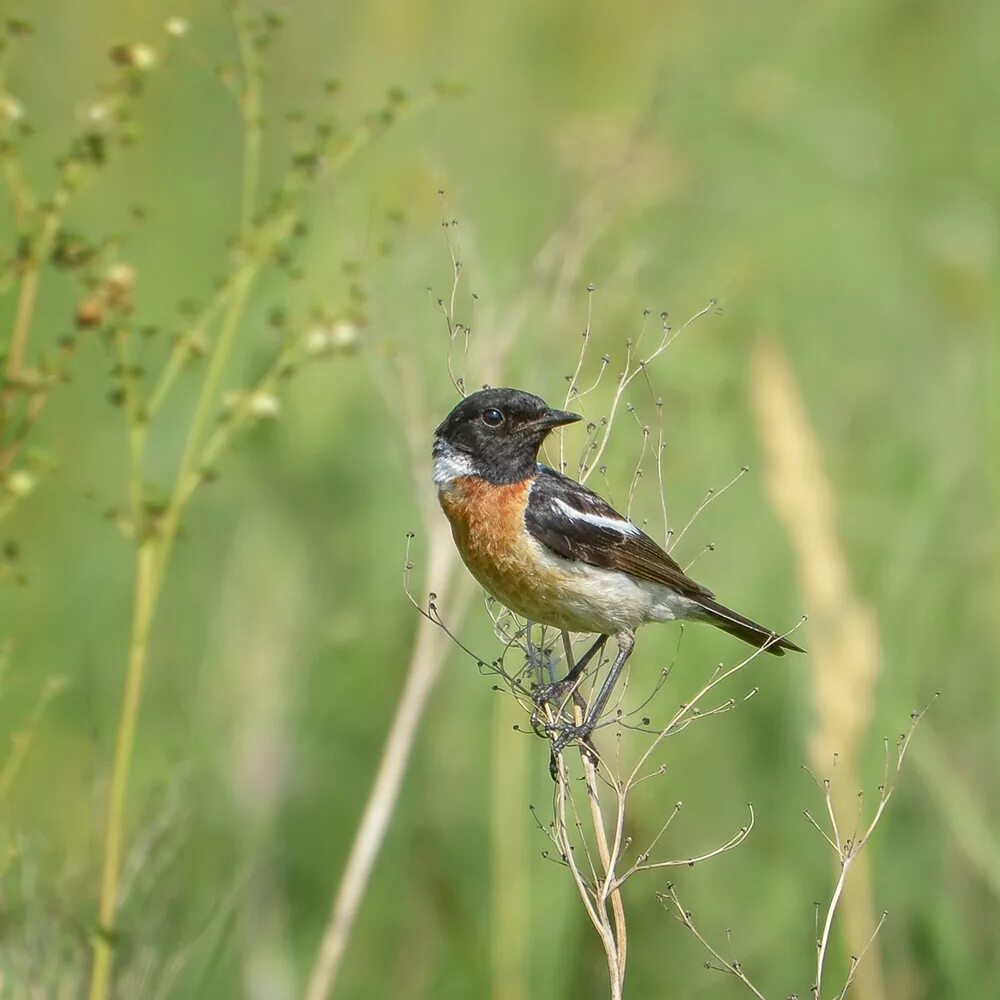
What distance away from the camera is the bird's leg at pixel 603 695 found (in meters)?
3.54

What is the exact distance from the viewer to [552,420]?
3992 mm

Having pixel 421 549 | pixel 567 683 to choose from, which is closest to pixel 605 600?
pixel 567 683

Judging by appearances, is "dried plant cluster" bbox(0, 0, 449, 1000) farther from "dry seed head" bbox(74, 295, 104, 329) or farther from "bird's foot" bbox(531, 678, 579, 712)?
"bird's foot" bbox(531, 678, 579, 712)

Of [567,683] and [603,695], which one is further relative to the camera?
[603,695]

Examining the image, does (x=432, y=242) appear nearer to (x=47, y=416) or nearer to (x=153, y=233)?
(x=47, y=416)

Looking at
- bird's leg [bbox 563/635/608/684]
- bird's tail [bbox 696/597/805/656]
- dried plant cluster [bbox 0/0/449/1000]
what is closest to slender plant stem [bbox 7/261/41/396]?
dried plant cluster [bbox 0/0/449/1000]

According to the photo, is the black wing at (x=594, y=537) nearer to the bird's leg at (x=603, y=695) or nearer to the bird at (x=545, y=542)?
the bird at (x=545, y=542)

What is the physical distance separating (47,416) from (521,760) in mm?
3114

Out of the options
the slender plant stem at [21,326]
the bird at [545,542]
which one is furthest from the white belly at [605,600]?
the slender plant stem at [21,326]

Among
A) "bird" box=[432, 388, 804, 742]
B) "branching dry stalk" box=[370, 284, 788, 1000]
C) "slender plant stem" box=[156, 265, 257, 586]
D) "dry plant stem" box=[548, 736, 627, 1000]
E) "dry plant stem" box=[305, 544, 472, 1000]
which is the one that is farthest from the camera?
"dry plant stem" box=[305, 544, 472, 1000]

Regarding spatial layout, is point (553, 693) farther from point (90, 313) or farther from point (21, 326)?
point (21, 326)

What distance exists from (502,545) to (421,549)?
2.54 metres

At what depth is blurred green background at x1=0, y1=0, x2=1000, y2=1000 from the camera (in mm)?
5047

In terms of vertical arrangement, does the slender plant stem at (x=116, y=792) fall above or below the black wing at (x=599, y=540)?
below
